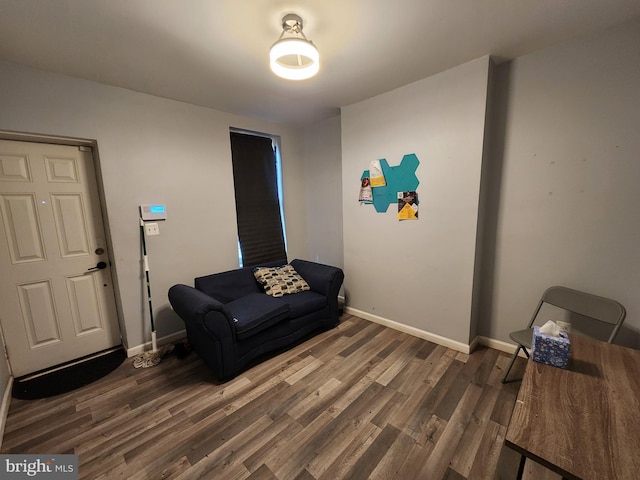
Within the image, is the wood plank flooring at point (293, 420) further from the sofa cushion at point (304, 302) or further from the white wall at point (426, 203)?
the white wall at point (426, 203)

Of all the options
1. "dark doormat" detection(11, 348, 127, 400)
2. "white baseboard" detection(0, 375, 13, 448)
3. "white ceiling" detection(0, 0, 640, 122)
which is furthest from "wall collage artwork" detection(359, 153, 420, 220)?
"white baseboard" detection(0, 375, 13, 448)

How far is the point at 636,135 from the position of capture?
1.72m

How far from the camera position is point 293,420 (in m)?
1.74

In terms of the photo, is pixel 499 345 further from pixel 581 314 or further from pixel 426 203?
pixel 426 203

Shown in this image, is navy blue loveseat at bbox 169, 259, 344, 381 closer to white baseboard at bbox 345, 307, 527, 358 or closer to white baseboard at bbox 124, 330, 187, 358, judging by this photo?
white baseboard at bbox 124, 330, 187, 358

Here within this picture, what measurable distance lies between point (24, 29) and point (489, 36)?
2.99m

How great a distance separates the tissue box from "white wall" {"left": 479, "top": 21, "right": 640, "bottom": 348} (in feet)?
3.82

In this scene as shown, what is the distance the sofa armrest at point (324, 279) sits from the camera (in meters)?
2.89

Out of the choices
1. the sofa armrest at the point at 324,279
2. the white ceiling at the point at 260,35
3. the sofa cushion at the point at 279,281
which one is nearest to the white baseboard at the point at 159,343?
the sofa cushion at the point at 279,281

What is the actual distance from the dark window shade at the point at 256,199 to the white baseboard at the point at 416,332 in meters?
1.38

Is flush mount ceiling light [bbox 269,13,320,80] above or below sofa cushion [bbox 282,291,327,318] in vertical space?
above

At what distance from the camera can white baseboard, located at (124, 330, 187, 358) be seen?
2.54 m

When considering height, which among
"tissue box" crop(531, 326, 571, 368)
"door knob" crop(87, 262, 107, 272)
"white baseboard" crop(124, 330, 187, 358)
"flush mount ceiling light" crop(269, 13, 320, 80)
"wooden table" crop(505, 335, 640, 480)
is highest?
"flush mount ceiling light" crop(269, 13, 320, 80)

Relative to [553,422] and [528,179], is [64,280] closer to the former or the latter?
[553,422]
